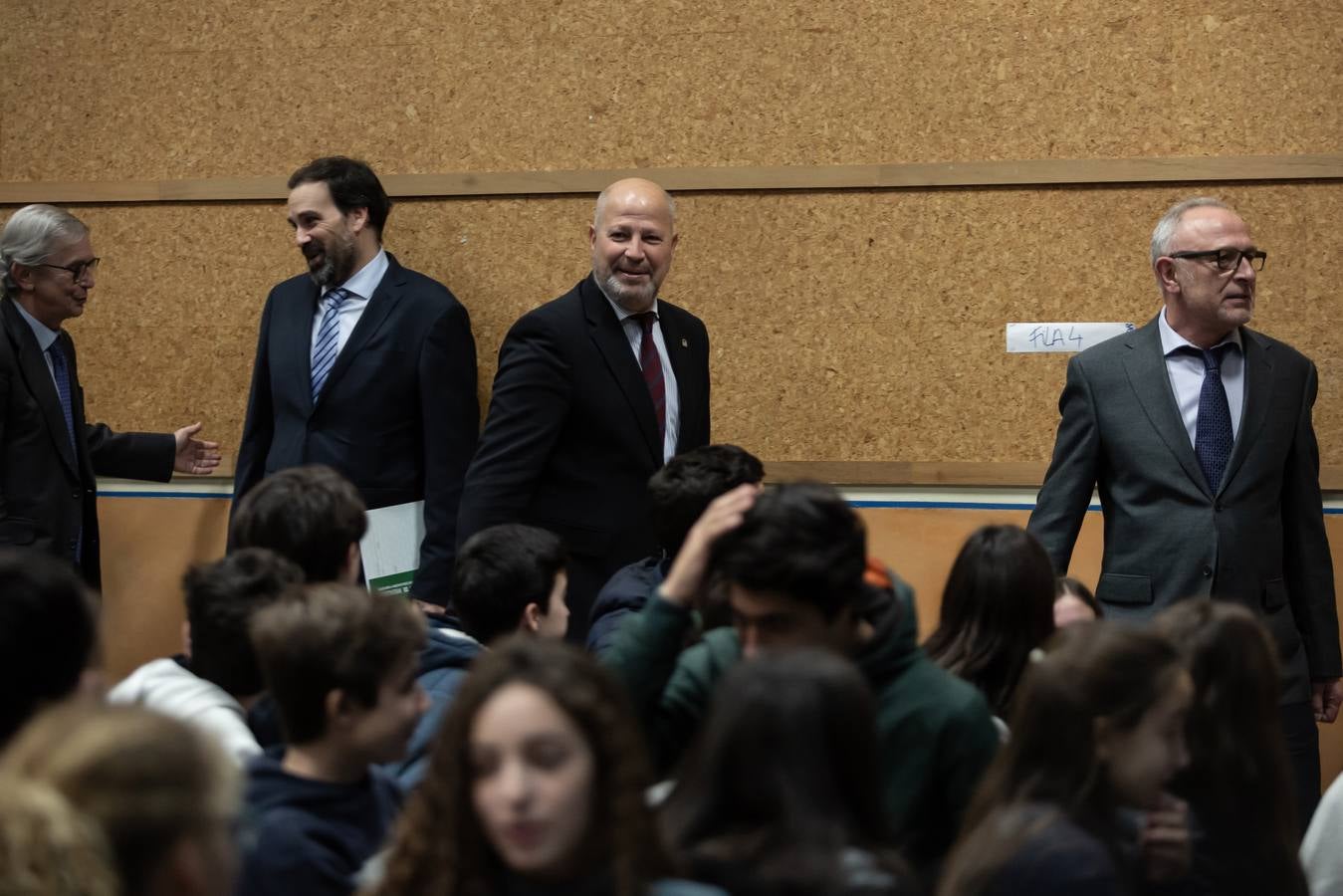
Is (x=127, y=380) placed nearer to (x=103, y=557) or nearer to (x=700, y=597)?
(x=103, y=557)

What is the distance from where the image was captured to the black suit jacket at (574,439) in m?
3.78

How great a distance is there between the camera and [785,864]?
4.86 feet

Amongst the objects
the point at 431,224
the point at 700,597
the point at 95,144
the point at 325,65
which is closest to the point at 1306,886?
the point at 700,597

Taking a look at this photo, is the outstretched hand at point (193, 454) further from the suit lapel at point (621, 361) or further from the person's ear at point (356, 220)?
the suit lapel at point (621, 361)

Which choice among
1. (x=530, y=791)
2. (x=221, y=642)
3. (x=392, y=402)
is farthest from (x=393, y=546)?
(x=530, y=791)

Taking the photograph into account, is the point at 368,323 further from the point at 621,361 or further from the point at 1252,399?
the point at 1252,399

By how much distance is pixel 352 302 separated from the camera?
4.25 meters

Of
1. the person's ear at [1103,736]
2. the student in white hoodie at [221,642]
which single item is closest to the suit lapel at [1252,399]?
the person's ear at [1103,736]

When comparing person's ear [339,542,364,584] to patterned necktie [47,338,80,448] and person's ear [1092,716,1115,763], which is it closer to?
person's ear [1092,716,1115,763]

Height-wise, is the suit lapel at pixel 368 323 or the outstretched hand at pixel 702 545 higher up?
the suit lapel at pixel 368 323

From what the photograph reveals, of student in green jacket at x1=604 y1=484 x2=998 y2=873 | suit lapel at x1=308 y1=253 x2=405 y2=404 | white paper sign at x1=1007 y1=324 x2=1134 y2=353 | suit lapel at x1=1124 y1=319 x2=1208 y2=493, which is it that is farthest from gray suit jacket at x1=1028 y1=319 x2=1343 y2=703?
suit lapel at x1=308 y1=253 x2=405 y2=404

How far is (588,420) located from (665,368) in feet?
0.92

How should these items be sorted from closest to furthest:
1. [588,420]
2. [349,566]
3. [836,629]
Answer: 1. [836,629]
2. [349,566]
3. [588,420]

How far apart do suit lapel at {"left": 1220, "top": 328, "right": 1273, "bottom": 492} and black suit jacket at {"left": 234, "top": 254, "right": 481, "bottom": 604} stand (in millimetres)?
1870
